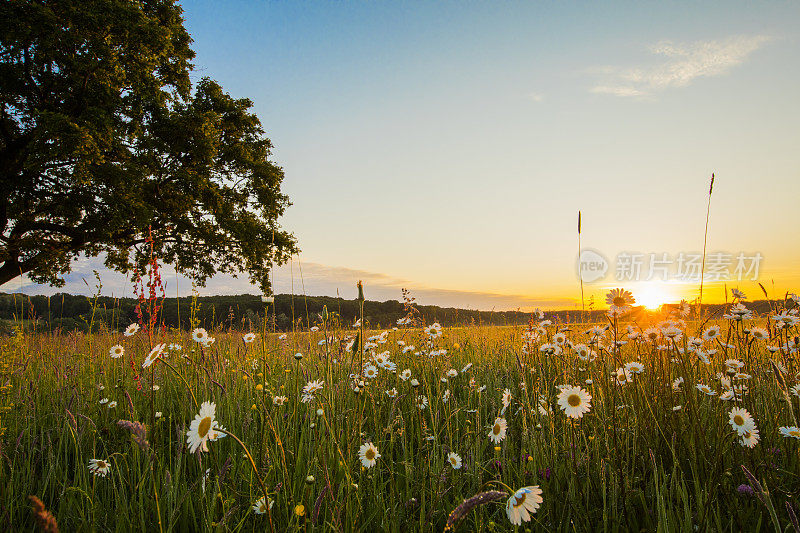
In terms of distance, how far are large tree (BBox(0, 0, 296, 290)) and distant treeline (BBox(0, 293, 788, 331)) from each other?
2.76 meters

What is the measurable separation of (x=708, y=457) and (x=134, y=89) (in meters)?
20.9

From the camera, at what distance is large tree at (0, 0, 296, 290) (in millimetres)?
15125

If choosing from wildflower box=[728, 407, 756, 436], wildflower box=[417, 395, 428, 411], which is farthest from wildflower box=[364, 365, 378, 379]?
wildflower box=[728, 407, 756, 436]

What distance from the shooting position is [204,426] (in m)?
1.34

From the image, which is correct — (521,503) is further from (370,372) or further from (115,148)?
(115,148)

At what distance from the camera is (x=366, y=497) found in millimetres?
2168

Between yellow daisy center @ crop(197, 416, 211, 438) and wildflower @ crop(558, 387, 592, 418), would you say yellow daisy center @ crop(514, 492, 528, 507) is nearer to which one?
wildflower @ crop(558, 387, 592, 418)

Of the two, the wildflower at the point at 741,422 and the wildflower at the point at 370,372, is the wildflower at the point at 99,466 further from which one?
the wildflower at the point at 741,422

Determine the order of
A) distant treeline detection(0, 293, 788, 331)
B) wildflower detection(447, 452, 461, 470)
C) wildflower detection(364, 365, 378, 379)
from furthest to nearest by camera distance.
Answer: distant treeline detection(0, 293, 788, 331), wildflower detection(364, 365, 378, 379), wildflower detection(447, 452, 461, 470)

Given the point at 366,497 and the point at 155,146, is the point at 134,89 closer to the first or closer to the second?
the point at 155,146

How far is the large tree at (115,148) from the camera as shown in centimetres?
1512

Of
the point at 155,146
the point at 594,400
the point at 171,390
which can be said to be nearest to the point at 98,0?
the point at 155,146

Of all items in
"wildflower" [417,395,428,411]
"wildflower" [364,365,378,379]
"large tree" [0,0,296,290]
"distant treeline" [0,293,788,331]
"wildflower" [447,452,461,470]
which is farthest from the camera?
"large tree" [0,0,296,290]

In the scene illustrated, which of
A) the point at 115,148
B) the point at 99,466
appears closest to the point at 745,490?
the point at 99,466
